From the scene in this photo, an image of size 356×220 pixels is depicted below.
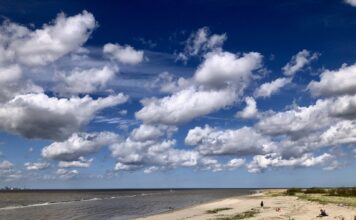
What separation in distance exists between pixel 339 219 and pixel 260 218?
29.2 ft

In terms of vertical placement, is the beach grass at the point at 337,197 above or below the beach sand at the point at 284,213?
above

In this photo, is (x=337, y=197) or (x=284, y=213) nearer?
(x=284, y=213)

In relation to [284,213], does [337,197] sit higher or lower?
higher

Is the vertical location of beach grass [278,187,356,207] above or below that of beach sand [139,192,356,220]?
above

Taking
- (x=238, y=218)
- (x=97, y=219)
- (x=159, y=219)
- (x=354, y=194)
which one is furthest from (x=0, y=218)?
(x=354, y=194)

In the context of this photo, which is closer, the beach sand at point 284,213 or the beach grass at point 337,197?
the beach sand at point 284,213

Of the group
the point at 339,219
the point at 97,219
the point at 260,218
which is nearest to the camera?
the point at 339,219

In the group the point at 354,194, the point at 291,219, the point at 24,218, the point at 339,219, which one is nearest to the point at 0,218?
the point at 24,218

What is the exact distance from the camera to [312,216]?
45188 millimetres

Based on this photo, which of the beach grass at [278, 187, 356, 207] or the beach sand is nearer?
the beach sand

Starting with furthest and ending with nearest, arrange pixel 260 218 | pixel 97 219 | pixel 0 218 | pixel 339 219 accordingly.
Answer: pixel 0 218, pixel 97 219, pixel 260 218, pixel 339 219

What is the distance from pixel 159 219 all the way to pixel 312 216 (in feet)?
63.5

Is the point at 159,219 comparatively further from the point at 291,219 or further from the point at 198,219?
the point at 291,219

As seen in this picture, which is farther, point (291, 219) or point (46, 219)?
point (46, 219)
